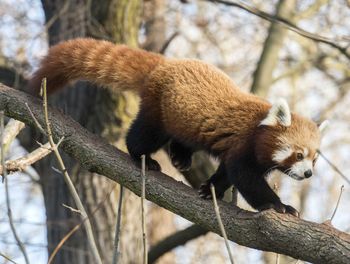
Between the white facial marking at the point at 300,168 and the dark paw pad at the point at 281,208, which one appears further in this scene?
the white facial marking at the point at 300,168

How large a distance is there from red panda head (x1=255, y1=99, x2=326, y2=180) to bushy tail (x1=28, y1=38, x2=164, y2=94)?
3.45 feet

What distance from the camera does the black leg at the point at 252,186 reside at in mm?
3903

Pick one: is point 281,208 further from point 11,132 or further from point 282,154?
point 11,132

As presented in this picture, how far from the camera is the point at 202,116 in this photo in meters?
4.36

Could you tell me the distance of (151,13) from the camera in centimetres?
855

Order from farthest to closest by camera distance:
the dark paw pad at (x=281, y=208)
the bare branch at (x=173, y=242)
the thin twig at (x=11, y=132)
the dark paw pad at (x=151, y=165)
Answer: the bare branch at (x=173, y=242) → the dark paw pad at (x=151, y=165) → the thin twig at (x=11, y=132) → the dark paw pad at (x=281, y=208)

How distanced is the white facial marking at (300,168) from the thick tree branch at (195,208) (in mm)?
630

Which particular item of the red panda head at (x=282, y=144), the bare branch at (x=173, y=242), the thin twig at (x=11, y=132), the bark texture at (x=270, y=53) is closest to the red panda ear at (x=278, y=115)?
the red panda head at (x=282, y=144)

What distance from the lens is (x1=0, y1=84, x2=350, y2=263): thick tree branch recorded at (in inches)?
122

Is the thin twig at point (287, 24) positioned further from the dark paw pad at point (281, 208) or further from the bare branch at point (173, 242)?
the bare branch at point (173, 242)

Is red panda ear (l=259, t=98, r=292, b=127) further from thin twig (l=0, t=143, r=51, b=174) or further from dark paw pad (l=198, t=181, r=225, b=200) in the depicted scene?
thin twig (l=0, t=143, r=51, b=174)

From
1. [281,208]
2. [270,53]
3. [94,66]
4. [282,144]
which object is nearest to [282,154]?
[282,144]

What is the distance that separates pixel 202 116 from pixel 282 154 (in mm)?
626

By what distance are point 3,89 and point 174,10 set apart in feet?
16.7
